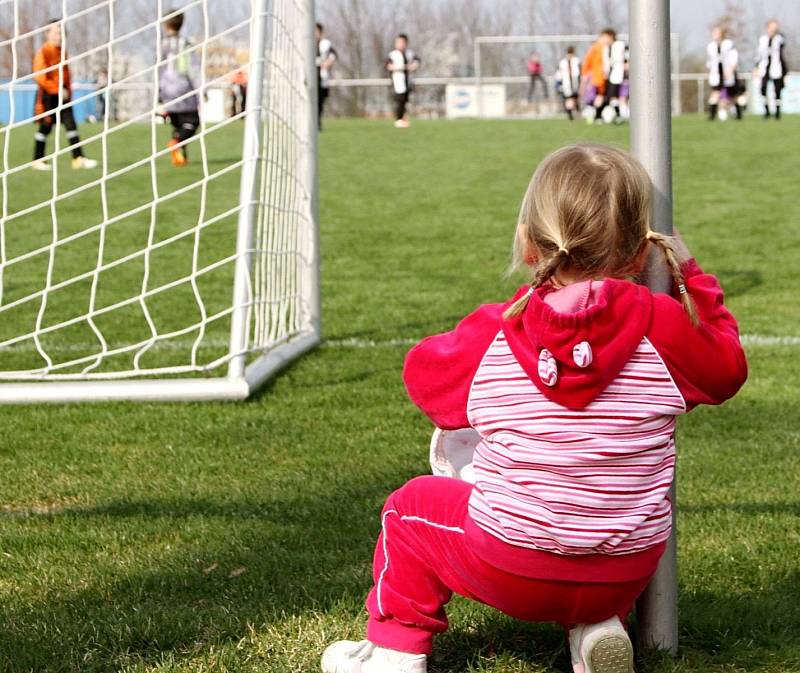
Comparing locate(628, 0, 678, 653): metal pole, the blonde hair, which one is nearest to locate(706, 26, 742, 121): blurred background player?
locate(628, 0, 678, 653): metal pole

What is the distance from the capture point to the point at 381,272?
9430mm

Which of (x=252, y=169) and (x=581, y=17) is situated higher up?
(x=581, y=17)

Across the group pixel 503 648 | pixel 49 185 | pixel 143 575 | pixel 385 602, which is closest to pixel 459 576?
pixel 385 602

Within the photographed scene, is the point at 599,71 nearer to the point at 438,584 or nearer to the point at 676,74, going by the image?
the point at 676,74

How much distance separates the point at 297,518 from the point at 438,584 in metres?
1.35

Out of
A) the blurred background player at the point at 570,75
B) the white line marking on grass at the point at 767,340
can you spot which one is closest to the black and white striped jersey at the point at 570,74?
the blurred background player at the point at 570,75

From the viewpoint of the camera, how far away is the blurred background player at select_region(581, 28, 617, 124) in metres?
24.6

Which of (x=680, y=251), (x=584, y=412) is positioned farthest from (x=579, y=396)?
(x=680, y=251)

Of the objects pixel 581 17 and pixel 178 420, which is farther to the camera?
pixel 581 17

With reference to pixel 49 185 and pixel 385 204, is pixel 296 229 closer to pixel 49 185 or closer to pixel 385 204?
pixel 385 204

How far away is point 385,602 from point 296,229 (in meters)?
4.46

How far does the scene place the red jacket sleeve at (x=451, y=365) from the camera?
7.34 ft

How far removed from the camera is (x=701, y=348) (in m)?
2.18

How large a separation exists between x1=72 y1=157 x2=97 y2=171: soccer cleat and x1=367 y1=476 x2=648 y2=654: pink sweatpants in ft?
43.7
